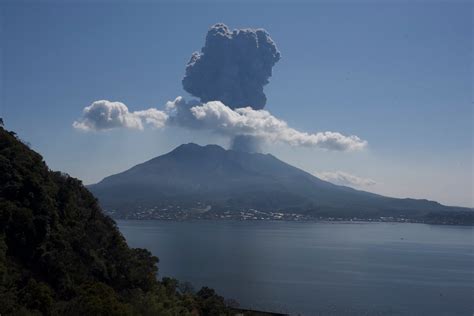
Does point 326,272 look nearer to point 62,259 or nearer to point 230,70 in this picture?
point 62,259

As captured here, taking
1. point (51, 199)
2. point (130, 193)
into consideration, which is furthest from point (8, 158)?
point (130, 193)

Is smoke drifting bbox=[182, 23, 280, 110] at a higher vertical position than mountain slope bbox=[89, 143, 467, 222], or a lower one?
higher

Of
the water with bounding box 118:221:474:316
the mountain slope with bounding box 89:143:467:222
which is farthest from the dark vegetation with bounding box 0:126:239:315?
Result: the mountain slope with bounding box 89:143:467:222

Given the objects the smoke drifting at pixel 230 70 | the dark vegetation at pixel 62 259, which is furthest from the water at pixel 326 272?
the smoke drifting at pixel 230 70

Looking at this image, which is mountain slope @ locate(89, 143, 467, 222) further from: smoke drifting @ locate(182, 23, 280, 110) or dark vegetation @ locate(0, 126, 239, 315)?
dark vegetation @ locate(0, 126, 239, 315)

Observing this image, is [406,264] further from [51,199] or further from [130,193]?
[130,193]

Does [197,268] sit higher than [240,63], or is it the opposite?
[240,63]

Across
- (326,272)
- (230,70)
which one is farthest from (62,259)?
(230,70)
